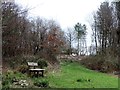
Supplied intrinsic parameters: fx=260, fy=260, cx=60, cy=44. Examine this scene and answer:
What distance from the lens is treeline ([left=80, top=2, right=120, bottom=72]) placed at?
2547cm

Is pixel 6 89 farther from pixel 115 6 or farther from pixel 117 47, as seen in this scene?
pixel 115 6

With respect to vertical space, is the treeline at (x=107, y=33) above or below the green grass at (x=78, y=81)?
above

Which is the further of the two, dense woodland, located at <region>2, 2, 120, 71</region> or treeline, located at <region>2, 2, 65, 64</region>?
treeline, located at <region>2, 2, 65, 64</region>

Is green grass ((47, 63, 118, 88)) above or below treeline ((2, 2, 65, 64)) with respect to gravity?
below

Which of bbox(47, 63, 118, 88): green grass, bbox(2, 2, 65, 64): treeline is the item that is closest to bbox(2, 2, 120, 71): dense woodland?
bbox(2, 2, 65, 64): treeline

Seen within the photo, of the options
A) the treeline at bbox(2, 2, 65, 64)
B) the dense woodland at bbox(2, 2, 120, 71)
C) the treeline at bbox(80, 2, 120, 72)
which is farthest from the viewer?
the treeline at bbox(80, 2, 120, 72)

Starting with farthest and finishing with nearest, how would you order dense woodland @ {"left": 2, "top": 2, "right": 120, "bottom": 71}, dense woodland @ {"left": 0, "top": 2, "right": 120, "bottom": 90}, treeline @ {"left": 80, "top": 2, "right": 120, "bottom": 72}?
treeline @ {"left": 80, "top": 2, "right": 120, "bottom": 72}
dense woodland @ {"left": 2, "top": 2, "right": 120, "bottom": 71}
dense woodland @ {"left": 0, "top": 2, "right": 120, "bottom": 90}

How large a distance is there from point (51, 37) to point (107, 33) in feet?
31.1

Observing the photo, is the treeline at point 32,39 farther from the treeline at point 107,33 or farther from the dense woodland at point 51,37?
the treeline at point 107,33

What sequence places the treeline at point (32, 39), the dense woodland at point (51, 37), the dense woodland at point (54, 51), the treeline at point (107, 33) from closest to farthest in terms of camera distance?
the dense woodland at point (54, 51)
the dense woodland at point (51, 37)
the treeline at point (32, 39)
the treeline at point (107, 33)

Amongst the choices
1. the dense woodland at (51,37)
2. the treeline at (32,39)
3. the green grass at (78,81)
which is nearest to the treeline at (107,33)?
the dense woodland at (51,37)

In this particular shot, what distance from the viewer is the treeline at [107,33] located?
2547 centimetres

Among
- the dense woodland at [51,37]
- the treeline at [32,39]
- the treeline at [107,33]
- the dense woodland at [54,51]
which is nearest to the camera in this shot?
the dense woodland at [54,51]

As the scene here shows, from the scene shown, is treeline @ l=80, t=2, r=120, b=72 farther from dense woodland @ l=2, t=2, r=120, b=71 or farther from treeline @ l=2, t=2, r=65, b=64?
treeline @ l=2, t=2, r=65, b=64
